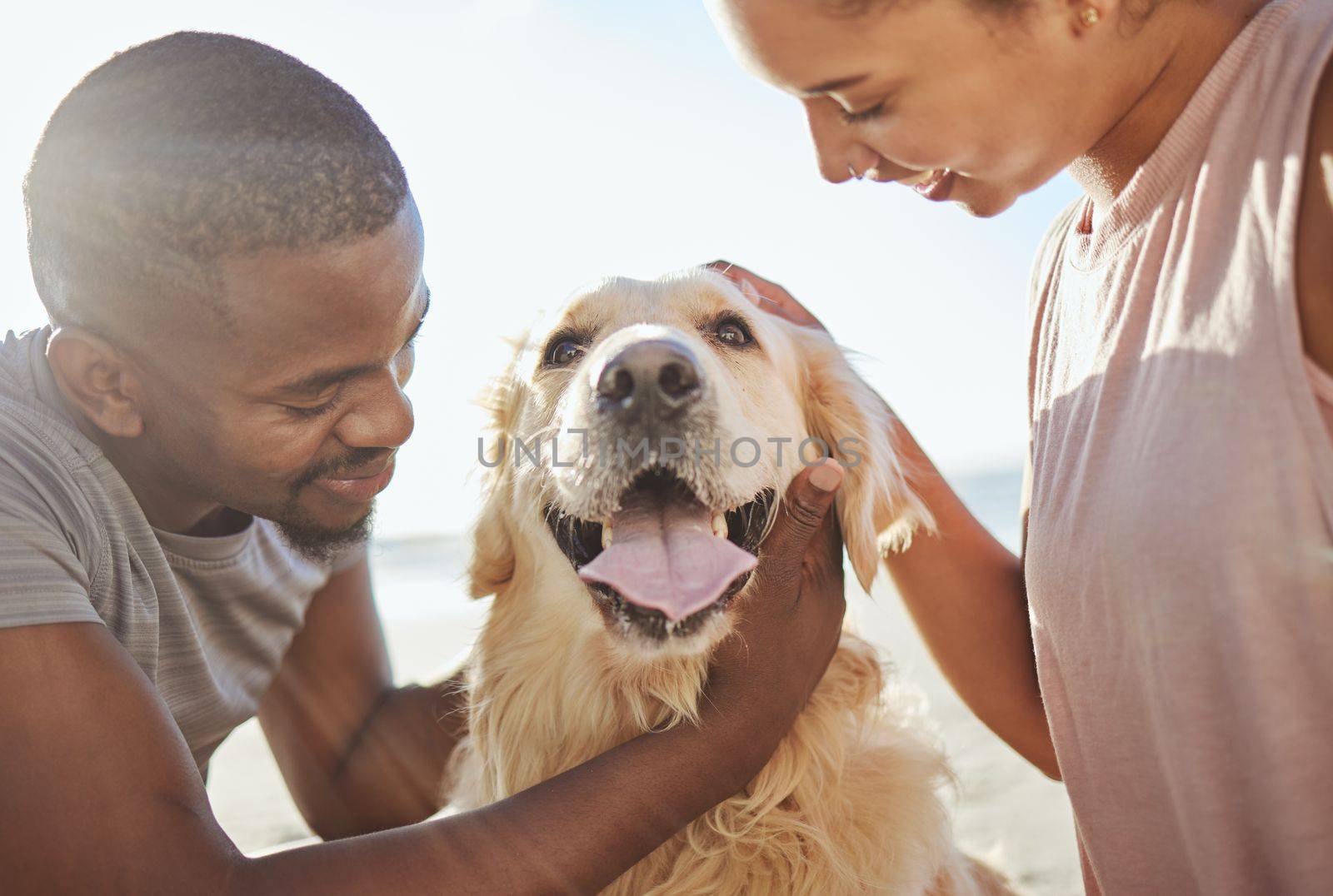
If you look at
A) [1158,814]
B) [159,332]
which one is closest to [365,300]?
[159,332]

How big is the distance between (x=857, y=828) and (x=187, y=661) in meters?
1.63

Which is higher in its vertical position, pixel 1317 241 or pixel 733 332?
pixel 1317 241

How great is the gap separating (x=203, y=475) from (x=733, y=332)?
1321 mm

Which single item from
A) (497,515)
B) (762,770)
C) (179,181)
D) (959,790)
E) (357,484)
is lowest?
(959,790)

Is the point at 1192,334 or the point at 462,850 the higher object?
the point at 1192,334

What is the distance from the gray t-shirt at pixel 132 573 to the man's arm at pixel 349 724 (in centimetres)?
19

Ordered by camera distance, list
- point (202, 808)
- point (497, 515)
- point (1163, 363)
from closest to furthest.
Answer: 1. point (1163, 363)
2. point (202, 808)
3. point (497, 515)

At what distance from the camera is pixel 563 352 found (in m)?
2.46

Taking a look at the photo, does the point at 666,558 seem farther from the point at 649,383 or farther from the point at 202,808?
the point at 202,808

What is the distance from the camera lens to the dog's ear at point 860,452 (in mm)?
2254

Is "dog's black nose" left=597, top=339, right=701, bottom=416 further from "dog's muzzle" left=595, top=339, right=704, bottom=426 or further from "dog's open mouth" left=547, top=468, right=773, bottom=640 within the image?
"dog's open mouth" left=547, top=468, right=773, bottom=640

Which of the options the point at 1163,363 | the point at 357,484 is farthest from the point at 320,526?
the point at 1163,363

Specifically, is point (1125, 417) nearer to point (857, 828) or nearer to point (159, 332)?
point (857, 828)

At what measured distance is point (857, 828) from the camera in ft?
6.77
